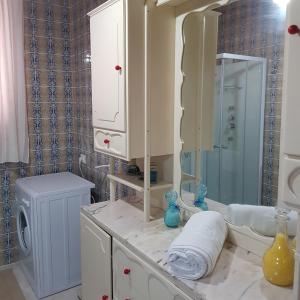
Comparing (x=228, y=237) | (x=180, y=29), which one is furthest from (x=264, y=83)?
(x=228, y=237)

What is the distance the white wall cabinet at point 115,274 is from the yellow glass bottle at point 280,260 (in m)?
0.32

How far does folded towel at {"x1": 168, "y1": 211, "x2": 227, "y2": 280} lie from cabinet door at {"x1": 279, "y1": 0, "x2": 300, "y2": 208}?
43 cm

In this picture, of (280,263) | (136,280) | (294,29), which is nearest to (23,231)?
(136,280)

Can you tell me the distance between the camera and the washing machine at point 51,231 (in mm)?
2357

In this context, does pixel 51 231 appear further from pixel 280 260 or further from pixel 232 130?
pixel 280 260

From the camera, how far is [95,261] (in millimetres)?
1856

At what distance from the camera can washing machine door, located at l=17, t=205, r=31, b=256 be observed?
247cm

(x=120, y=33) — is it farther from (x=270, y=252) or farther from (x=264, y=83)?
(x=270, y=252)

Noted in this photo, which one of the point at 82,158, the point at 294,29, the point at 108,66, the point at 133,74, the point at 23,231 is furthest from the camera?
the point at 82,158

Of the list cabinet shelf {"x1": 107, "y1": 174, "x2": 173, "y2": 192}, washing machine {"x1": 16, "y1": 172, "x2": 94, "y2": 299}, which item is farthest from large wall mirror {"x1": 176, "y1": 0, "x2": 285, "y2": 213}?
washing machine {"x1": 16, "y1": 172, "x2": 94, "y2": 299}

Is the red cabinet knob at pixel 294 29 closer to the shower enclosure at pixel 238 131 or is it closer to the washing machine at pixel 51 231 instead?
the shower enclosure at pixel 238 131

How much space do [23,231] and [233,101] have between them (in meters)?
2.10

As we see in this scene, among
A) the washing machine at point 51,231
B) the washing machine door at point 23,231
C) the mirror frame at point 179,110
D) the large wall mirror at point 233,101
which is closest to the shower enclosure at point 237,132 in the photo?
the large wall mirror at point 233,101

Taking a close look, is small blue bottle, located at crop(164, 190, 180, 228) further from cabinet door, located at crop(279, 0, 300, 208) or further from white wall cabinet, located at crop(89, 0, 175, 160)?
cabinet door, located at crop(279, 0, 300, 208)
